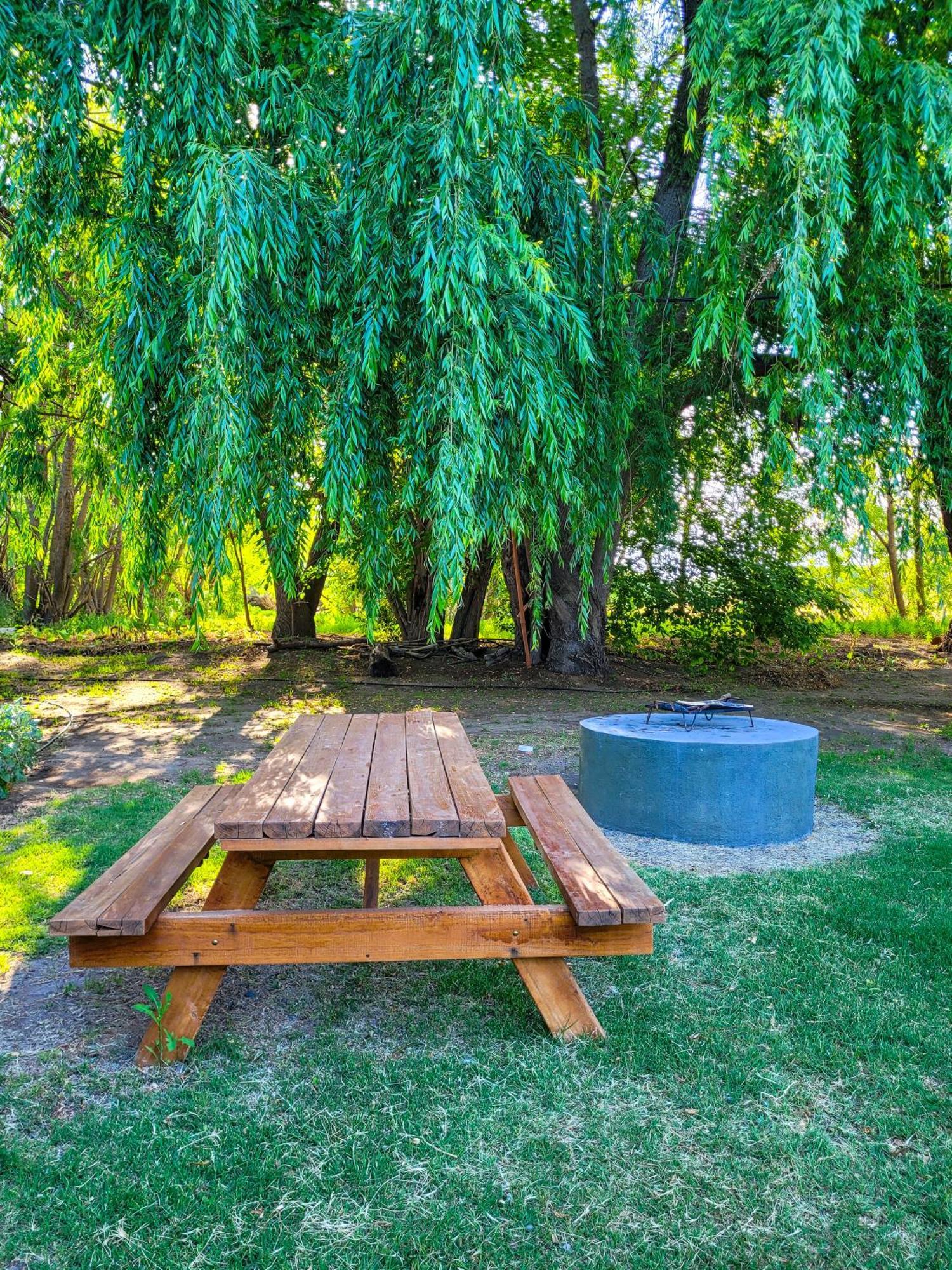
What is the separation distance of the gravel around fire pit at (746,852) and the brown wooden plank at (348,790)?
1.66m

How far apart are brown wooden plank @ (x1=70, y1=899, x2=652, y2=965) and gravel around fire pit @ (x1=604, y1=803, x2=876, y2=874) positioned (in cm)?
195

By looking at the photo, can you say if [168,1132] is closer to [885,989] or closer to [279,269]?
[885,989]

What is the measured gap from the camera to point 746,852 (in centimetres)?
489

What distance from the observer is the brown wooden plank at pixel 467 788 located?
255 cm

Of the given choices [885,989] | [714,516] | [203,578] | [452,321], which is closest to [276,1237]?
[885,989]

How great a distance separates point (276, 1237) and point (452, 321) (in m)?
3.85

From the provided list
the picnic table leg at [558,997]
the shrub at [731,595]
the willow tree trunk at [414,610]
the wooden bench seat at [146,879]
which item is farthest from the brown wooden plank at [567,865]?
the willow tree trunk at [414,610]

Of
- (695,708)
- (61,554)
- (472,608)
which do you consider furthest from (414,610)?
(695,708)

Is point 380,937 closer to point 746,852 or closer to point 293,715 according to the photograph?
point 746,852

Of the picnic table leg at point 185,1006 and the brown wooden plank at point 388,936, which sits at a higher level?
the brown wooden plank at point 388,936

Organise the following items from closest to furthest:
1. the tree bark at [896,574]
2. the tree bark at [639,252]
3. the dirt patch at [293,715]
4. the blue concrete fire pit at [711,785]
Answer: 1. the dirt patch at [293,715]
2. the blue concrete fire pit at [711,785]
3. the tree bark at [639,252]
4. the tree bark at [896,574]

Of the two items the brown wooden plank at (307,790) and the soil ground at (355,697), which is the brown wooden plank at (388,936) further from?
the soil ground at (355,697)

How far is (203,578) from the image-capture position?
4695mm

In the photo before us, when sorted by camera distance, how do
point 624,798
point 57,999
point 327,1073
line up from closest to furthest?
point 327,1073, point 57,999, point 624,798
